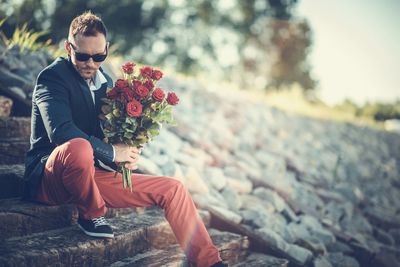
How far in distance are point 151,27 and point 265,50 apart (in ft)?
25.5

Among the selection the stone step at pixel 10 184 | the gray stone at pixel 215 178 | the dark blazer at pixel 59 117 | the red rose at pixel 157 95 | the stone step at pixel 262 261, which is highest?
the red rose at pixel 157 95

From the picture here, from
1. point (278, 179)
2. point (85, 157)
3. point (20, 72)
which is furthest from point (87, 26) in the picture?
point (278, 179)

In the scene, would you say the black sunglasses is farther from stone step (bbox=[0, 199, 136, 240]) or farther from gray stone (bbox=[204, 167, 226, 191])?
gray stone (bbox=[204, 167, 226, 191])

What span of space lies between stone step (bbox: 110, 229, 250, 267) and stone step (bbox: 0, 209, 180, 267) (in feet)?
0.21

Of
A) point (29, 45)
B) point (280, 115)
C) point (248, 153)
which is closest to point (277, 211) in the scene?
point (248, 153)

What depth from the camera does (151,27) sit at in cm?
2255

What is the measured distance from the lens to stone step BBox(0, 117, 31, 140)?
12.2 feet

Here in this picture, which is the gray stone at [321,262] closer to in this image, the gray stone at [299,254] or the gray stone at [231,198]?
the gray stone at [299,254]

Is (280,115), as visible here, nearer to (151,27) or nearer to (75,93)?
(75,93)

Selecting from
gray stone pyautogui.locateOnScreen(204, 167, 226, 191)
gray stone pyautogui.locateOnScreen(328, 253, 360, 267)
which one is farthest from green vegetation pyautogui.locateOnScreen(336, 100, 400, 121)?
gray stone pyautogui.locateOnScreen(328, 253, 360, 267)

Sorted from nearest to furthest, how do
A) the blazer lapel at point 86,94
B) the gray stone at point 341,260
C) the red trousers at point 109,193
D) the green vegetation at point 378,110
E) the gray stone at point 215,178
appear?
the red trousers at point 109,193, the blazer lapel at point 86,94, the gray stone at point 341,260, the gray stone at point 215,178, the green vegetation at point 378,110

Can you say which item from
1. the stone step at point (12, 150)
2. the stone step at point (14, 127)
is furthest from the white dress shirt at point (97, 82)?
the stone step at point (14, 127)

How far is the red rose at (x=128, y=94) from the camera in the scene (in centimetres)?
277

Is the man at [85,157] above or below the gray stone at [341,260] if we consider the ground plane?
above
